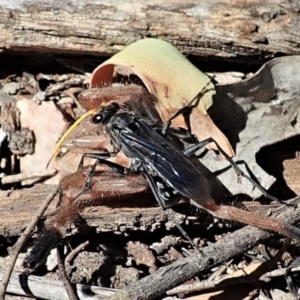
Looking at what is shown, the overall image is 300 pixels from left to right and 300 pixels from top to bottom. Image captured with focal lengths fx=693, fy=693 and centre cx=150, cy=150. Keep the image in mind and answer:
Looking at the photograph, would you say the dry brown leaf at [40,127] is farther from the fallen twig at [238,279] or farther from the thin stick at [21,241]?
the fallen twig at [238,279]

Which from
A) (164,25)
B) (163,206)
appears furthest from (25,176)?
(164,25)

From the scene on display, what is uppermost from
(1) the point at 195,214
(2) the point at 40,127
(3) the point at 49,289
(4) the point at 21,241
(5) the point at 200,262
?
(2) the point at 40,127

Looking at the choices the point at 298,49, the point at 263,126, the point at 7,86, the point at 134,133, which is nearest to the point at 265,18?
the point at 298,49

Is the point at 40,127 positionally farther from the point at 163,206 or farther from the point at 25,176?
the point at 163,206

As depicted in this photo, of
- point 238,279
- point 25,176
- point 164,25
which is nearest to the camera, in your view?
point 238,279

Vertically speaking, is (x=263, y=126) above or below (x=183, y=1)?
below

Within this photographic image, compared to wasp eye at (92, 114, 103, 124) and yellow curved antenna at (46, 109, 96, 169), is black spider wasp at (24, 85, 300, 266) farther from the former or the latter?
yellow curved antenna at (46, 109, 96, 169)

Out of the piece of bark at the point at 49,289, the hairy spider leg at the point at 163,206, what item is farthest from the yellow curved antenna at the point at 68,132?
the piece of bark at the point at 49,289

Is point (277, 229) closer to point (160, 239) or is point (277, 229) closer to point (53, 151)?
point (160, 239)

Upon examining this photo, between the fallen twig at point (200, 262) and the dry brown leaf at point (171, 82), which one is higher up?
the dry brown leaf at point (171, 82)
